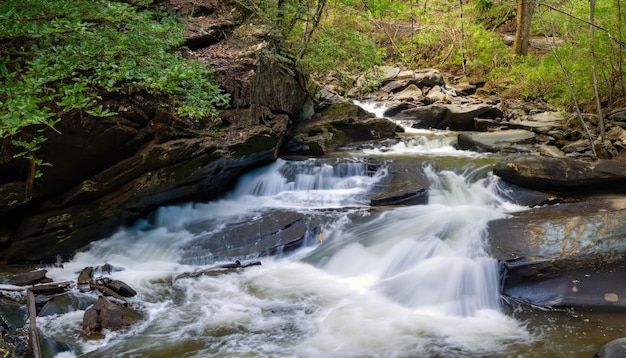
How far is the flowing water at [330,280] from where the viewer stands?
466 cm

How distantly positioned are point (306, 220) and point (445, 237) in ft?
7.88

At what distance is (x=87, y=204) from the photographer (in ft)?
24.2

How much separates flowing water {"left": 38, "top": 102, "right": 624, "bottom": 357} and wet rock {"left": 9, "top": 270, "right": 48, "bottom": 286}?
396 millimetres

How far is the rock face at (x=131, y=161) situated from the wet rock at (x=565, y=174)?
4.97 metres

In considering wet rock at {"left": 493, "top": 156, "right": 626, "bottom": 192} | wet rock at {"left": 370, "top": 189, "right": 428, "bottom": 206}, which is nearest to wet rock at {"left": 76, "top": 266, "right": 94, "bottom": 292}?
wet rock at {"left": 370, "top": 189, "right": 428, "bottom": 206}

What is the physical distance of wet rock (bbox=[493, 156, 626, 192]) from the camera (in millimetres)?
7254

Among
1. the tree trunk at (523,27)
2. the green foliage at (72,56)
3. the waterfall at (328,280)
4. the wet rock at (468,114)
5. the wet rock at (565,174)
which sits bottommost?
the waterfall at (328,280)

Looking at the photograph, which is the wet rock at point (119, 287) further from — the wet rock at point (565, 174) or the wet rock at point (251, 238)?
the wet rock at point (565, 174)

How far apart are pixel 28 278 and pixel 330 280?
4.16 metres

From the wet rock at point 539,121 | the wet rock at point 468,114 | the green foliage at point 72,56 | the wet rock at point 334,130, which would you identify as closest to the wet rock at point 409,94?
the wet rock at point 468,114

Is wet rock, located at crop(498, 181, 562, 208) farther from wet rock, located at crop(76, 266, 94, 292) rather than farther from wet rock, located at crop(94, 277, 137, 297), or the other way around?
wet rock, located at crop(76, 266, 94, 292)

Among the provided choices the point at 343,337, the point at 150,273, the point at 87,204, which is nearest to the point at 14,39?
the point at 87,204

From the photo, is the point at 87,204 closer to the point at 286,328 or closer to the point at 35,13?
the point at 35,13

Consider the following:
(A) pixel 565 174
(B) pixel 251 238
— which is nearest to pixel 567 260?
(A) pixel 565 174
